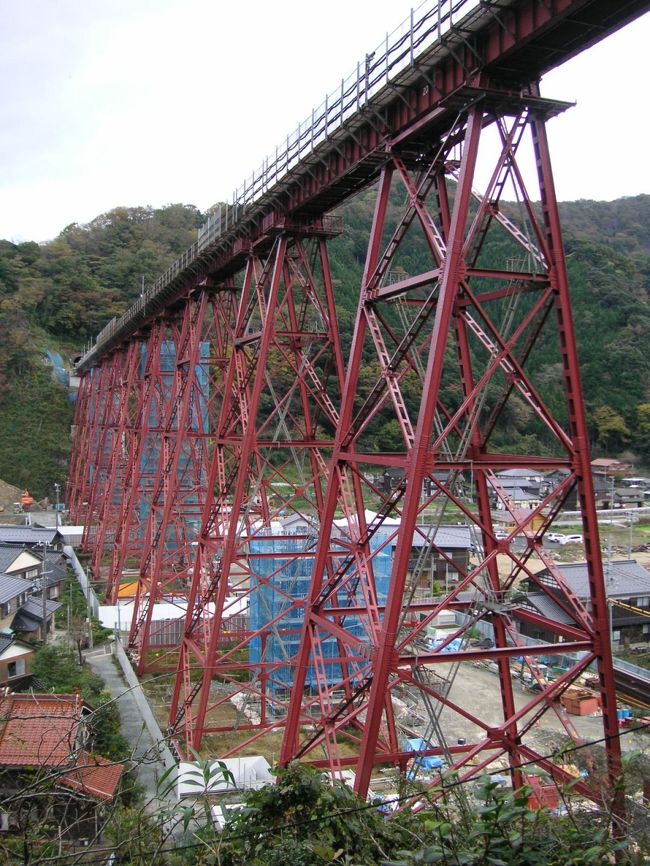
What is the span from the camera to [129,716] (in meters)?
14.6

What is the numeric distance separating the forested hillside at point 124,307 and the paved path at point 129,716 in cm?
2307

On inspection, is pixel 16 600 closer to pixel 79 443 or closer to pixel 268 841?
pixel 268 841

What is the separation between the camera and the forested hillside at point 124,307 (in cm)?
4012

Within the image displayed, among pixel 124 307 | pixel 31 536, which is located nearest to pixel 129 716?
pixel 31 536

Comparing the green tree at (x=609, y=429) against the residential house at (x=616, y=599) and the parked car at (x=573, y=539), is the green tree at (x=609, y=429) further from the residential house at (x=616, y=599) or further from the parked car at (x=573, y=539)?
the residential house at (x=616, y=599)

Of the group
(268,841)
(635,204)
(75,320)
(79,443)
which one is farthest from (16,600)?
(635,204)

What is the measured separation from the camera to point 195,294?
1662cm

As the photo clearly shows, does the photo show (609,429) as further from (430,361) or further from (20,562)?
(430,361)

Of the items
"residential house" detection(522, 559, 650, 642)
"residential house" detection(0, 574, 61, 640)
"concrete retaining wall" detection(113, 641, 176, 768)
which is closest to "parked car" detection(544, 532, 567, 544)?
"residential house" detection(522, 559, 650, 642)

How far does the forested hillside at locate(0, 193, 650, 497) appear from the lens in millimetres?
40125

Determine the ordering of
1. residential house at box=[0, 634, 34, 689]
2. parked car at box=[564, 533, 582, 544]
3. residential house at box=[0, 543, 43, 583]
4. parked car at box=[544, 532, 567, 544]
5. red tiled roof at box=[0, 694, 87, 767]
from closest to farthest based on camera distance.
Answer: red tiled roof at box=[0, 694, 87, 767], residential house at box=[0, 634, 34, 689], residential house at box=[0, 543, 43, 583], parked car at box=[544, 532, 567, 544], parked car at box=[564, 533, 582, 544]

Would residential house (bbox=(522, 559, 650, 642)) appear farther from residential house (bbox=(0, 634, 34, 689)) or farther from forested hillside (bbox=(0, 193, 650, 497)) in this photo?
forested hillside (bbox=(0, 193, 650, 497))

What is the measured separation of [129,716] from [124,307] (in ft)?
120

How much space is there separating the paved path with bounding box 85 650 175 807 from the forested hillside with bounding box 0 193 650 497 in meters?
23.1
